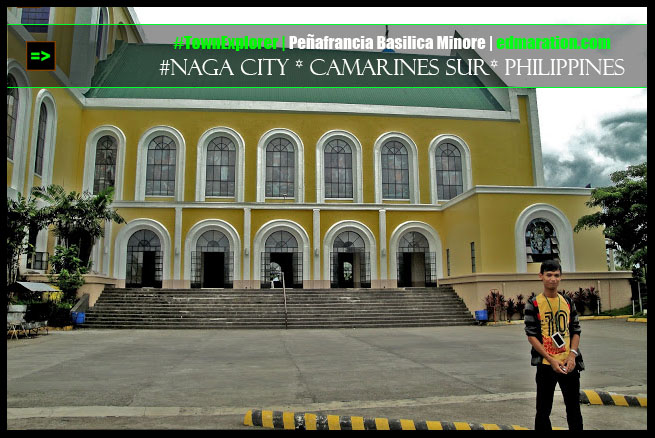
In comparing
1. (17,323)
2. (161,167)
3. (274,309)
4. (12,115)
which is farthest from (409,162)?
(17,323)

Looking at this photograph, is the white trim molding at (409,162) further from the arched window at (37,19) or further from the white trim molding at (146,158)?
the arched window at (37,19)

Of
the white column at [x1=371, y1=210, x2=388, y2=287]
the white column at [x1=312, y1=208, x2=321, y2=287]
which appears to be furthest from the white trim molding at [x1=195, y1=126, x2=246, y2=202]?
the white column at [x1=371, y1=210, x2=388, y2=287]

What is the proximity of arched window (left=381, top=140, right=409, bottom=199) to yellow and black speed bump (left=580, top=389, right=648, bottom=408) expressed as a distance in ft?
73.7

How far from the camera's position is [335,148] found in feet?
94.2

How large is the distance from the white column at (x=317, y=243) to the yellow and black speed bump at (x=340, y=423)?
21174 mm

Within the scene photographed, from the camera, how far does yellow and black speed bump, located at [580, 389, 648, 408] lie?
6027 mm

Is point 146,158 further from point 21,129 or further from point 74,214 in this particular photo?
point 21,129

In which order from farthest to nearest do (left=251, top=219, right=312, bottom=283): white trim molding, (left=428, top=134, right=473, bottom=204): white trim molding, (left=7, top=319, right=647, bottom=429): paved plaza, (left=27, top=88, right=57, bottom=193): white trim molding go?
1. (left=428, top=134, right=473, bottom=204): white trim molding
2. (left=251, top=219, right=312, bottom=283): white trim molding
3. (left=27, top=88, right=57, bottom=193): white trim molding
4. (left=7, top=319, right=647, bottom=429): paved plaza

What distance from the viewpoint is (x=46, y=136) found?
23594mm

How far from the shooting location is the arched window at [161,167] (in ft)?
90.0

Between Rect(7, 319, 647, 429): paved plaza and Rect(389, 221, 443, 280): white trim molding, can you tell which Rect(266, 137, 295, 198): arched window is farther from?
Rect(7, 319, 647, 429): paved plaza

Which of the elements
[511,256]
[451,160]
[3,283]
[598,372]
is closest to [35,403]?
[3,283]

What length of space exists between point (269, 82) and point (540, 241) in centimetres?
1703
